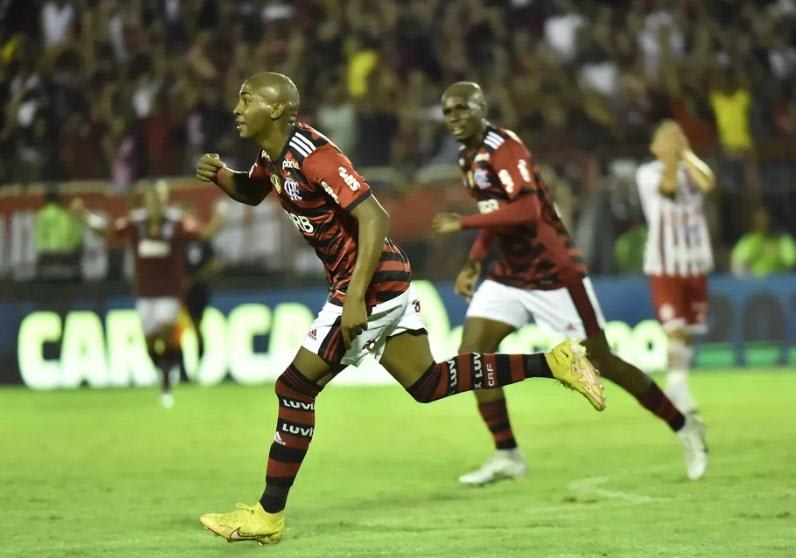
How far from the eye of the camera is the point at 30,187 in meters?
19.2

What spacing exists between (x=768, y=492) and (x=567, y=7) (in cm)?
1509

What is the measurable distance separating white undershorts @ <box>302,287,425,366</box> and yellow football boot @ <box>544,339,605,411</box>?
74 centimetres

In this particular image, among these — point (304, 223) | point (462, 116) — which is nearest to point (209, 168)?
point (304, 223)

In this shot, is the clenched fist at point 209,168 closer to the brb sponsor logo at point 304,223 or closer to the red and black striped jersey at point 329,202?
the red and black striped jersey at point 329,202

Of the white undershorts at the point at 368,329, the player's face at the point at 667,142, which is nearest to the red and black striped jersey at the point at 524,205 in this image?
the player's face at the point at 667,142

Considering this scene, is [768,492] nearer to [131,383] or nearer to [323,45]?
[131,383]

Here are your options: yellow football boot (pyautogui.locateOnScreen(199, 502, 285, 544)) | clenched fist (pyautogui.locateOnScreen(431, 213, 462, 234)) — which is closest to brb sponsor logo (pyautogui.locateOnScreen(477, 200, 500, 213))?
clenched fist (pyautogui.locateOnScreen(431, 213, 462, 234))

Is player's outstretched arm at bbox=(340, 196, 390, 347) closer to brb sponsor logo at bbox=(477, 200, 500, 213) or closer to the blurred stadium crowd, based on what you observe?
brb sponsor logo at bbox=(477, 200, 500, 213)

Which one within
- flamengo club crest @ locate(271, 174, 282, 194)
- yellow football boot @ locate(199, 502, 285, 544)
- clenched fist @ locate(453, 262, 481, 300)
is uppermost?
flamengo club crest @ locate(271, 174, 282, 194)

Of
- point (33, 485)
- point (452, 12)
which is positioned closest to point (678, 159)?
point (33, 485)

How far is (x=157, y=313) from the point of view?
1727 centimetres

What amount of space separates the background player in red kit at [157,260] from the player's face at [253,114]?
9828mm

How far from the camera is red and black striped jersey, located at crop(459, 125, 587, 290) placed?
955 cm

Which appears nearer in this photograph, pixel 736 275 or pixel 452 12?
pixel 736 275
